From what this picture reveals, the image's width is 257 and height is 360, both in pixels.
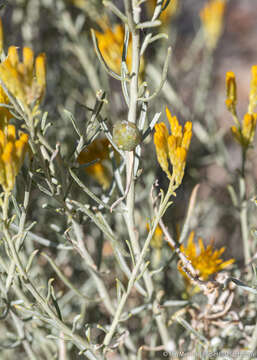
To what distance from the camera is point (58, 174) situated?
0.54 m

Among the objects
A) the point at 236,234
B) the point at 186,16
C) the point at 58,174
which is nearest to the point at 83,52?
the point at 58,174

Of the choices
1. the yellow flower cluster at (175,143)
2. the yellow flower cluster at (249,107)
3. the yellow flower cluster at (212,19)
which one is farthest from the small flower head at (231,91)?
the yellow flower cluster at (212,19)

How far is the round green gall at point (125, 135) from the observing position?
1.36 ft

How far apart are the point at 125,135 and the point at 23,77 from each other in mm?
123

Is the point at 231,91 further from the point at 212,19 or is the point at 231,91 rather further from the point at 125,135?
the point at 212,19

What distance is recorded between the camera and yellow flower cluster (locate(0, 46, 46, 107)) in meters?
0.37

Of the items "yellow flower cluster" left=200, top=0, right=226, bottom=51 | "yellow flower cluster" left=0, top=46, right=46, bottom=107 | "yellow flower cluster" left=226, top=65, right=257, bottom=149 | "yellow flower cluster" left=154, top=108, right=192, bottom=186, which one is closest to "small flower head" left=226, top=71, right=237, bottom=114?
"yellow flower cluster" left=226, top=65, right=257, bottom=149

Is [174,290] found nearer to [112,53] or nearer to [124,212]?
[124,212]

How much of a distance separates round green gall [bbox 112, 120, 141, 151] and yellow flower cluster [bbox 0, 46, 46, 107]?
9cm

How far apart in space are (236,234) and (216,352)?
0.62 metres

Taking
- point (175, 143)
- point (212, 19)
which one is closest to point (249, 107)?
point (175, 143)

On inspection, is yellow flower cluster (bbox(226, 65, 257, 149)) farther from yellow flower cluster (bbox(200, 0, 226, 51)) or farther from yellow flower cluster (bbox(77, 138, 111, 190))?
yellow flower cluster (bbox(200, 0, 226, 51))

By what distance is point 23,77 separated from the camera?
379 millimetres

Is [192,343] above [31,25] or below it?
below
